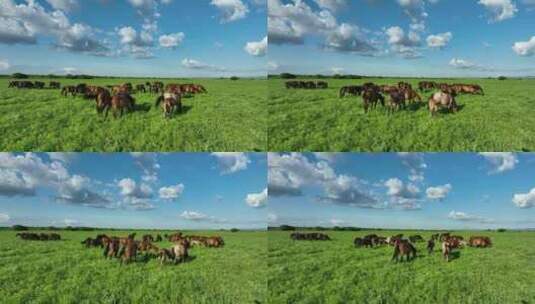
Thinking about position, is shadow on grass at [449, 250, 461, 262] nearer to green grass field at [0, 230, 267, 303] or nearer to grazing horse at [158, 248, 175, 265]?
green grass field at [0, 230, 267, 303]

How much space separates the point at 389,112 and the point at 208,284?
132 inches

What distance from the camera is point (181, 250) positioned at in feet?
28.3

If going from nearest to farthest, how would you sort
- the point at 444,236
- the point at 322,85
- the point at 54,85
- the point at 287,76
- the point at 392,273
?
the point at 392,273 → the point at 444,236 → the point at 287,76 → the point at 322,85 → the point at 54,85

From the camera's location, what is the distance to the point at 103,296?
8227 mm

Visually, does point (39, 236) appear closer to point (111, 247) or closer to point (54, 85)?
point (111, 247)

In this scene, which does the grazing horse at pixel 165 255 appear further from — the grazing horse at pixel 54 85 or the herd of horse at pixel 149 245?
the grazing horse at pixel 54 85

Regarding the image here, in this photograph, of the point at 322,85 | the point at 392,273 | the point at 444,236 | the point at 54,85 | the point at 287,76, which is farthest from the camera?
the point at 54,85

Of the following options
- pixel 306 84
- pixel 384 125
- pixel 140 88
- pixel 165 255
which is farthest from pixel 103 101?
pixel 384 125

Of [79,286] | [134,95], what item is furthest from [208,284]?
[134,95]

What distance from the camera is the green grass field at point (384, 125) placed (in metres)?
8.38

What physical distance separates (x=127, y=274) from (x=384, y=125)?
3969 millimetres

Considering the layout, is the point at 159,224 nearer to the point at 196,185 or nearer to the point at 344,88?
the point at 196,185

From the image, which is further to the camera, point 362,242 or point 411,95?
point 411,95

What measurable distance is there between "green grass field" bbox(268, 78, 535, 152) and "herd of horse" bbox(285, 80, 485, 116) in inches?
3.0
